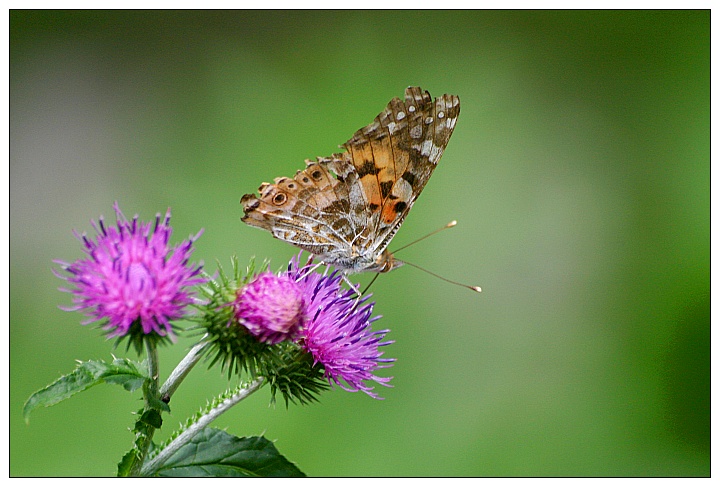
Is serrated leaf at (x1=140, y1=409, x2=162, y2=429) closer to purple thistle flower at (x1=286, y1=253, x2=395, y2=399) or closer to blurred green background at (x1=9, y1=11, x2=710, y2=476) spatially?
purple thistle flower at (x1=286, y1=253, x2=395, y2=399)

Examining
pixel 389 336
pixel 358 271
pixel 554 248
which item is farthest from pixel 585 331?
pixel 358 271

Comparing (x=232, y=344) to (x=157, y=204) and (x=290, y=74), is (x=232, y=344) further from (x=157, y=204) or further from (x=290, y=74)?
(x=290, y=74)

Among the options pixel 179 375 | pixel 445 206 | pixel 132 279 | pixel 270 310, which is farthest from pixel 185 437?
pixel 445 206

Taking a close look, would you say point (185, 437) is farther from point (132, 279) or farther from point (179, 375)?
point (132, 279)

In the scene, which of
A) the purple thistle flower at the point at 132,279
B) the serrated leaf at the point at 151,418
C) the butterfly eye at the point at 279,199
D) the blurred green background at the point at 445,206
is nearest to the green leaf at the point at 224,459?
the serrated leaf at the point at 151,418

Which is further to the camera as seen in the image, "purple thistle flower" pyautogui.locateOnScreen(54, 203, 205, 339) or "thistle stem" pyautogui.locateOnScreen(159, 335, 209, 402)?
"thistle stem" pyautogui.locateOnScreen(159, 335, 209, 402)

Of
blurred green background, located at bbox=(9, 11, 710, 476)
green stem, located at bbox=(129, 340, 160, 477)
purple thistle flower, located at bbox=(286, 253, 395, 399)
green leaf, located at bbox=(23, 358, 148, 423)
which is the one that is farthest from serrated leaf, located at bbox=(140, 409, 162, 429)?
blurred green background, located at bbox=(9, 11, 710, 476)
